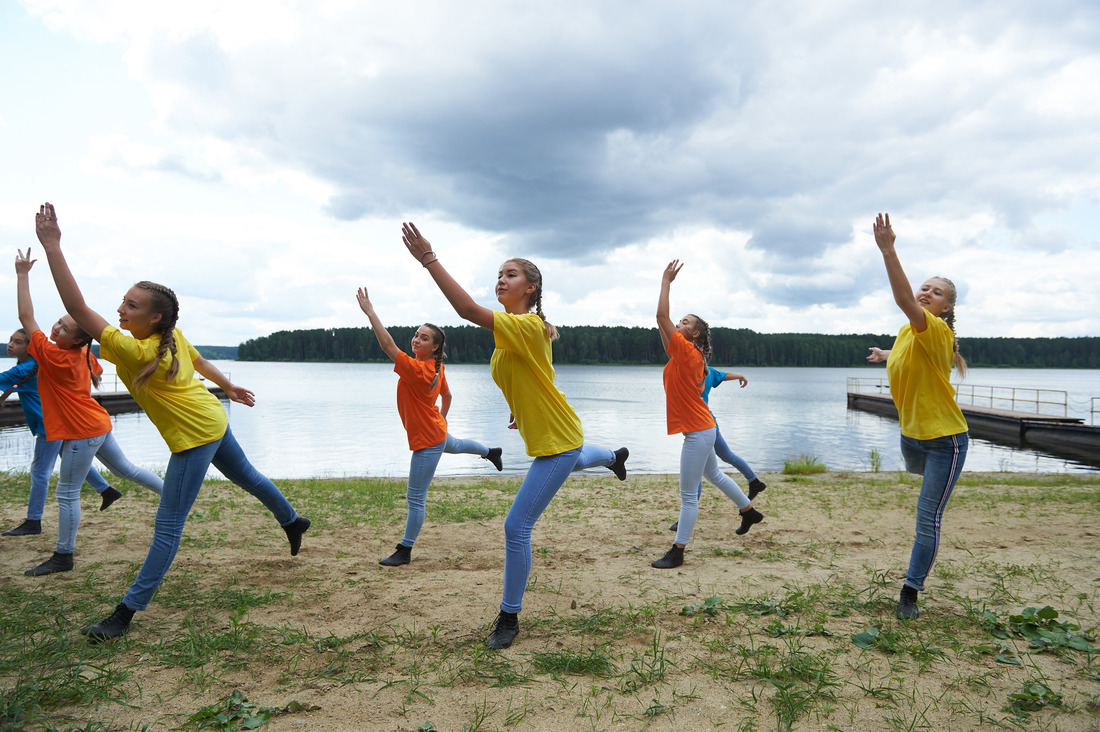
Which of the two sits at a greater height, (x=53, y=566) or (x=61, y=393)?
(x=61, y=393)

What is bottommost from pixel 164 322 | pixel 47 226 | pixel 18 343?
pixel 18 343

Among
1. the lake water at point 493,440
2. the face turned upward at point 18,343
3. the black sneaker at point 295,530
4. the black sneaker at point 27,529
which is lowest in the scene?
the lake water at point 493,440

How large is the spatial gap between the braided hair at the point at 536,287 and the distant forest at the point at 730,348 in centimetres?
12331

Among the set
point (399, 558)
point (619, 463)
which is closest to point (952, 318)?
point (619, 463)

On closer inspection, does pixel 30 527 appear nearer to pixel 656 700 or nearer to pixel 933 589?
pixel 656 700

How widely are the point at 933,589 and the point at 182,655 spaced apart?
17.1ft

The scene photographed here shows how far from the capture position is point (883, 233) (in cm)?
380

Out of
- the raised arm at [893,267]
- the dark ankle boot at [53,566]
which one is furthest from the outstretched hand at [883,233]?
the dark ankle boot at [53,566]

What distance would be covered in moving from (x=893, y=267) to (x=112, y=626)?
5.26m

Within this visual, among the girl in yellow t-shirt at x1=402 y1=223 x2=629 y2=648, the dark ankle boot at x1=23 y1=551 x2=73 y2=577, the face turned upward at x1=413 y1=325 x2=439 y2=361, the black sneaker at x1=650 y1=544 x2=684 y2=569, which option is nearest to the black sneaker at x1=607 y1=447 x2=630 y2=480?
the black sneaker at x1=650 y1=544 x2=684 y2=569

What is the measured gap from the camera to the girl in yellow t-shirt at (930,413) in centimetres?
418

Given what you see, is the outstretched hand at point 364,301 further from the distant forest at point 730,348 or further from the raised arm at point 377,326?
the distant forest at point 730,348

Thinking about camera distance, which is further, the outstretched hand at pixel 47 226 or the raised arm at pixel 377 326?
the raised arm at pixel 377 326

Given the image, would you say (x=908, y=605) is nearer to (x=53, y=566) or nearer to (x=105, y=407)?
(x=53, y=566)
